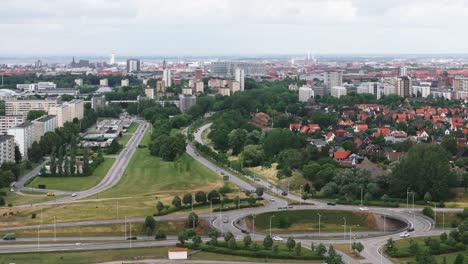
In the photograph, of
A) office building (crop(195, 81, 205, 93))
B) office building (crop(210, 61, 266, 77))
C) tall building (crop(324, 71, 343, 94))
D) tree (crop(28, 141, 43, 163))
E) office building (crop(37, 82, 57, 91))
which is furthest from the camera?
office building (crop(210, 61, 266, 77))

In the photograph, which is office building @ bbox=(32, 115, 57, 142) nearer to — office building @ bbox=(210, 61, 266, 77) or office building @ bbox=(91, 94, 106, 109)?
office building @ bbox=(91, 94, 106, 109)

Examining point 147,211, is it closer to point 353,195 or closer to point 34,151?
point 353,195

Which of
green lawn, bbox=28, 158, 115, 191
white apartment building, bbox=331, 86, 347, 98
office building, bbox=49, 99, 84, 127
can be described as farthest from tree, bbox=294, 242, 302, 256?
white apartment building, bbox=331, 86, 347, 98

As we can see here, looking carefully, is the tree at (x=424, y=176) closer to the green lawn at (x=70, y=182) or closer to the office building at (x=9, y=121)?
the green lawn at (x=70, y=182)

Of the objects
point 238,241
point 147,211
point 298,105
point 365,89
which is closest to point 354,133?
point 298,105

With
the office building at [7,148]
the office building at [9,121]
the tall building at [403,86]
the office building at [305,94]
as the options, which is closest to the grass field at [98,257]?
the office building at [7,148]

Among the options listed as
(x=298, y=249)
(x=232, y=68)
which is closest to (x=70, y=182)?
(x=298, y=249)
